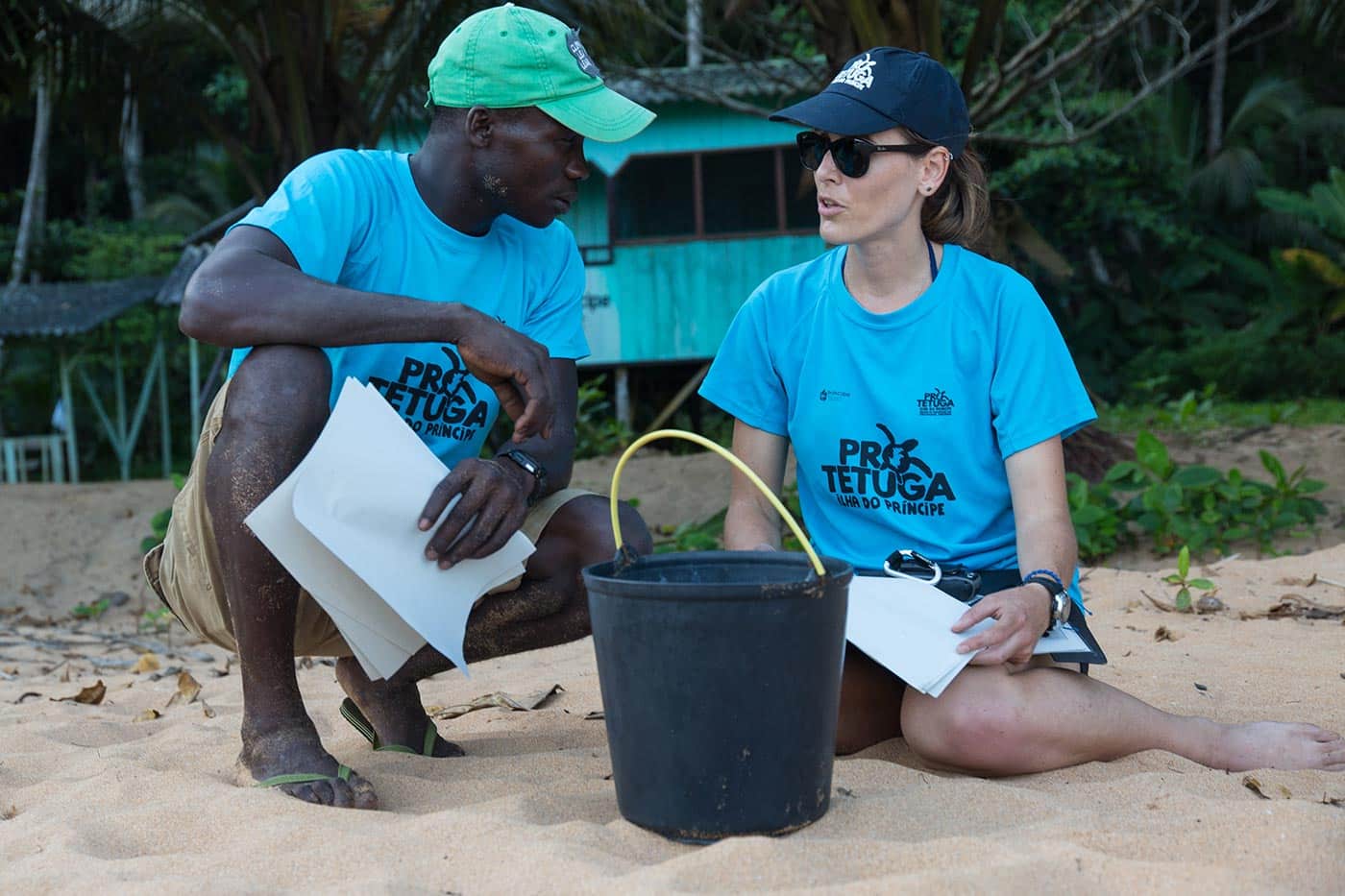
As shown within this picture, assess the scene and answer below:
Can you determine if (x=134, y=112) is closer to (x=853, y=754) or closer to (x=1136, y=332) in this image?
(x=853, y=754)

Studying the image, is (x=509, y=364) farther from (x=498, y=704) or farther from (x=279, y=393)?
(x=498, y=704)

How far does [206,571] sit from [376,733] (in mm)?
480

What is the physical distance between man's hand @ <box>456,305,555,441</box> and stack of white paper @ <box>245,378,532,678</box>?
6.1 inches

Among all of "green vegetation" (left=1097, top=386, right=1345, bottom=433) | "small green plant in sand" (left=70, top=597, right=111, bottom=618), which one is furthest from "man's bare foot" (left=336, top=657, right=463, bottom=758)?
"green vegetation" (left=1097, top=386, right=1345, bottom=433)

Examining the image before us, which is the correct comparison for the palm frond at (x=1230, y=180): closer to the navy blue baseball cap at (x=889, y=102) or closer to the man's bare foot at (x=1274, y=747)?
the navy blue baseball cap at (x=889, y=102)

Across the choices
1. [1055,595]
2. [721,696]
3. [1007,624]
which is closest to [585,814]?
[721,696]

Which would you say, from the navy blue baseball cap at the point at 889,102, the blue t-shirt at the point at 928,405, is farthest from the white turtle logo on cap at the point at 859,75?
the blue t-shirt at the point at 928,405

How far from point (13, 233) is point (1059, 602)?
58.2 ft

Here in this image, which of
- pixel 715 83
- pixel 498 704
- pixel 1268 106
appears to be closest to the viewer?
pixel 498 704

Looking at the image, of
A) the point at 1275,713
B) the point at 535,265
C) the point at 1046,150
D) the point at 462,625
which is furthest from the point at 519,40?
the point at 1046,150

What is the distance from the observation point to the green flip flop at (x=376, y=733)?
247cm

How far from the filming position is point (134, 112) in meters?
8.74

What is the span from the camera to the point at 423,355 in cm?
241

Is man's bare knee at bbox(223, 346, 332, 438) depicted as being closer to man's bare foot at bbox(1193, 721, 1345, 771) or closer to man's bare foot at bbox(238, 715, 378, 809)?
man's bare foot at bbox(238, 715, 378, 809)
